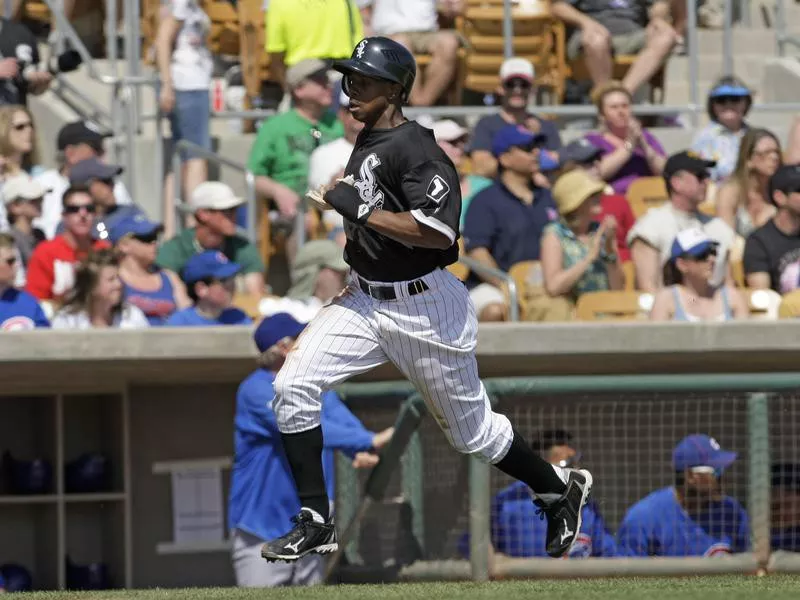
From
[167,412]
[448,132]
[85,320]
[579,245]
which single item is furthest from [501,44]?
[85,320]

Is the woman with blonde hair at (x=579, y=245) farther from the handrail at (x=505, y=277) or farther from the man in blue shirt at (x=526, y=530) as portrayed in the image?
the man in blue shirt at (x=526, y=530)

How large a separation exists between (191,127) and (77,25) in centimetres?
285

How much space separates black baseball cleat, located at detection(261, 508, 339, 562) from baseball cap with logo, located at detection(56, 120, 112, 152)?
4607 mm

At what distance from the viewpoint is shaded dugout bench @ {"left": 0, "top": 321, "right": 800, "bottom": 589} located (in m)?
7.75

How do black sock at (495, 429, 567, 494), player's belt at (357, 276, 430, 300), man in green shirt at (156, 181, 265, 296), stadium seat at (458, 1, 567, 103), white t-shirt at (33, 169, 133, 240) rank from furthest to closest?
stadium seat at (458, 1, 567, 103) → white t-shirt at (33, 169, 133, 240) → man in green shirt at (156, 181, 265, 296) → black sock at (495, 429, 567, 494) → player's belt at (357, 276, 430, 300)

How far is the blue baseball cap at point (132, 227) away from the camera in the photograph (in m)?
8.48

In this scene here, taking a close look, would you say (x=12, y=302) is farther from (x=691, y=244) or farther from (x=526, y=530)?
(x=691, y=244)

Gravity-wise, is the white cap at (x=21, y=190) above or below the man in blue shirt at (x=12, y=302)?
above

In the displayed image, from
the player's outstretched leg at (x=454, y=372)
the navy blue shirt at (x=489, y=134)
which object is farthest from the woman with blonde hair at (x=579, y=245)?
the player's outstretched leg at (x=454, y=372)

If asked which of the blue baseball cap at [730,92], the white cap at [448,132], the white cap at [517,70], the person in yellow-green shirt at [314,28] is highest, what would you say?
the person in yellow-green shirt at [314,28]

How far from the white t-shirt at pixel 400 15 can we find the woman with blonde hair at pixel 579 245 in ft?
7.21

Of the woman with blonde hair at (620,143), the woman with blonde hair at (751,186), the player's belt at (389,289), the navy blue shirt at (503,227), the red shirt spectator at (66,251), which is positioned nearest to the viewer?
the player's belt at (389,289)

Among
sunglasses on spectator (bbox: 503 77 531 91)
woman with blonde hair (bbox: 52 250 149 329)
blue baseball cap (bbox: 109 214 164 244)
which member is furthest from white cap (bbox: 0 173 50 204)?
sunglasses on spectator (bbox: 503 77 531 91)

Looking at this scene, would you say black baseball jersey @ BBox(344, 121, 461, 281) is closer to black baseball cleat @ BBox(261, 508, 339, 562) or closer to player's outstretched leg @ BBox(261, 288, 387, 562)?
player's outstretched leg @ BBox(261, 288, 387, 562)
